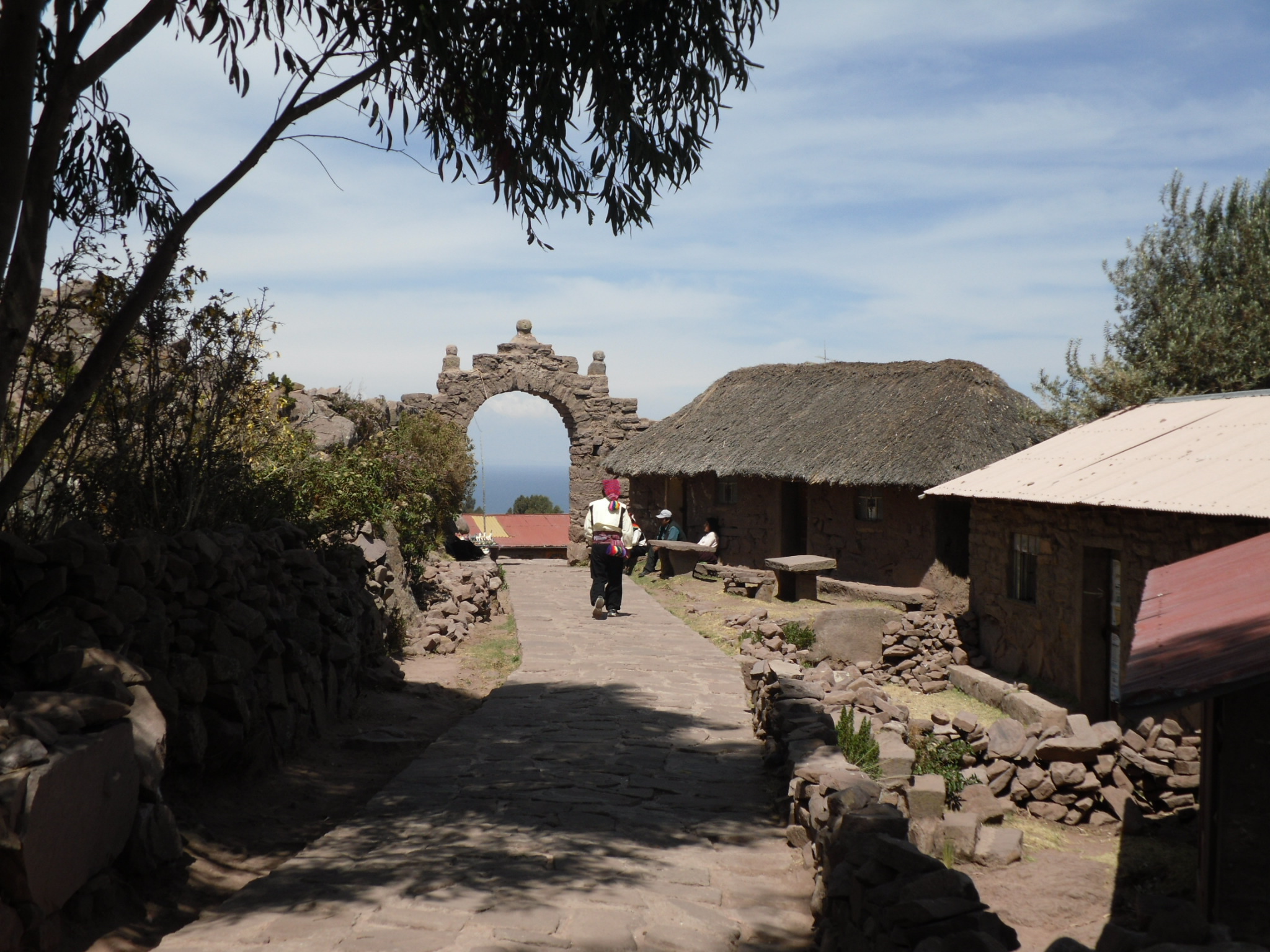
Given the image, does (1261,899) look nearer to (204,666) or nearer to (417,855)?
(417,855)

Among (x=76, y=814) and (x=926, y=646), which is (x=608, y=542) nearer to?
(x=926, y=646)

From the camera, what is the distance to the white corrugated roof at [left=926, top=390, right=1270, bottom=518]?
851 cm

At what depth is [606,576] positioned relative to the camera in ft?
45.2

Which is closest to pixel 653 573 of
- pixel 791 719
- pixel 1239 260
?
pixel 1239 260

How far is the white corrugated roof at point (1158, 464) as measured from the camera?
851 centimetres

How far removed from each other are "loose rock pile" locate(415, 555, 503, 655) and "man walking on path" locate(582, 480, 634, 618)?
1.60 m

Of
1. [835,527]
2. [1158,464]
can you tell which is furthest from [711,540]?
[1158,464]

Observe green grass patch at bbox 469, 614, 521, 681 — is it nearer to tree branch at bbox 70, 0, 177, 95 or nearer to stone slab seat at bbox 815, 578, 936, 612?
stone slab seat at bbox 815, 578, 936, 612

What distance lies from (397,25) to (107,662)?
4.02 m

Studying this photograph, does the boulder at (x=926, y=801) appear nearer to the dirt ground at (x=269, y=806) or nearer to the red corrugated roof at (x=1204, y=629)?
the red corrugated roof at (x=1204, y=629)

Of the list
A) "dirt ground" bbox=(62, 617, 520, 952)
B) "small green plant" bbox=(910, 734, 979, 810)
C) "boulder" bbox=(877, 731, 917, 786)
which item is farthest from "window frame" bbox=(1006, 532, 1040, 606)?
"dirt ground" bbox=(62, 617, 520, 952)

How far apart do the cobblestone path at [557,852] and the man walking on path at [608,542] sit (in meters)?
4.27

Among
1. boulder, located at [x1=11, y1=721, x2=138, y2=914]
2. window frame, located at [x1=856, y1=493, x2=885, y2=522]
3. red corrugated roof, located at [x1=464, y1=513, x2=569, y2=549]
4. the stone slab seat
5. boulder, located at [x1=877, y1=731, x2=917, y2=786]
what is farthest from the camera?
red corrugated roof, located at [x1=464, y1=513, x2=569, y2=549]

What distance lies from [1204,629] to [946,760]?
4.07 metres
